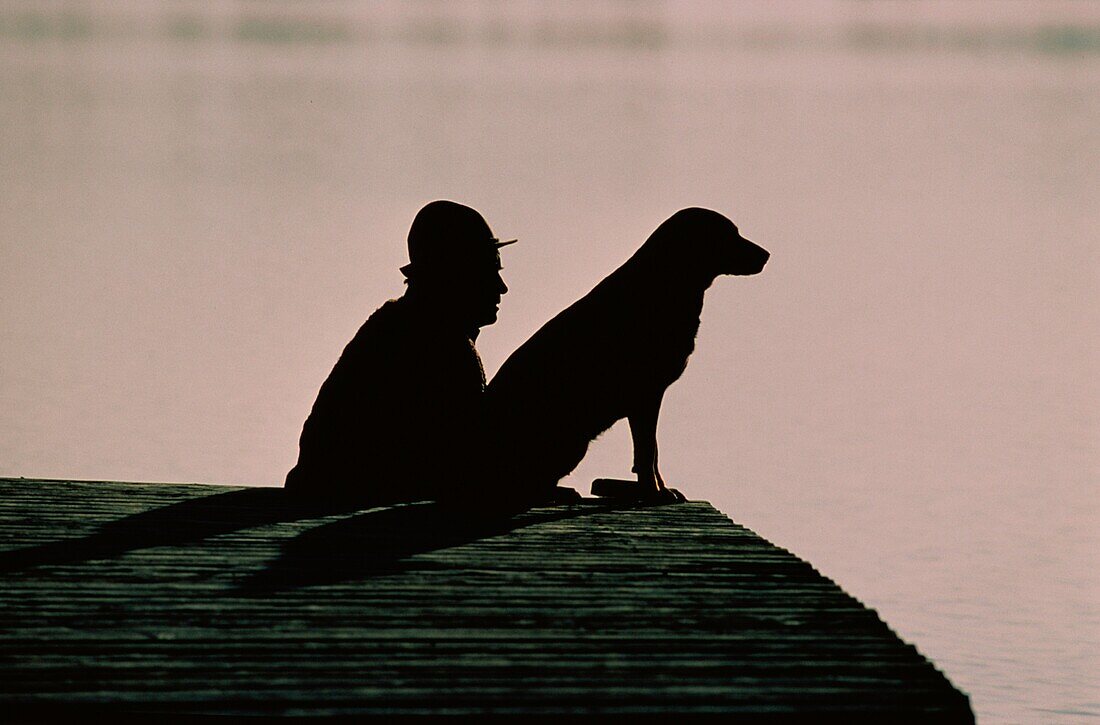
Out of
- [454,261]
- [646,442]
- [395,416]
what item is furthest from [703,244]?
[395,416]

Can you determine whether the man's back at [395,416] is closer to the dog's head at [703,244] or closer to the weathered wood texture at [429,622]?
the weathered wood texture at [429,622]

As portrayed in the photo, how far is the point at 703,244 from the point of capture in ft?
27.6

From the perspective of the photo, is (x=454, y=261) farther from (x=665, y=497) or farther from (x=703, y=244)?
(x=665, y=497)

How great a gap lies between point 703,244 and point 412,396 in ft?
5.27

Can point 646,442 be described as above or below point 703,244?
below

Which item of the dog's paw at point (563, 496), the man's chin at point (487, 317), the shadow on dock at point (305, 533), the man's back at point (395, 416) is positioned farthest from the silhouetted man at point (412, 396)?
the dog's paw at point (563, 496)

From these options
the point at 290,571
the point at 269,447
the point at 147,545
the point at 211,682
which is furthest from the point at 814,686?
the point at 269,447

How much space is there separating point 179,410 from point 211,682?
2202cm

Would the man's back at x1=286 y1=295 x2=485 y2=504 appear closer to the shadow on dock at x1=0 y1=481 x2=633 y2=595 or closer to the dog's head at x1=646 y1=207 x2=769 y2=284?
the shadow on dock at x1=0 y1=481 x2=633 y2=595

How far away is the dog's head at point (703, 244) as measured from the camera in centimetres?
832

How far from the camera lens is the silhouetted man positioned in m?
8.12

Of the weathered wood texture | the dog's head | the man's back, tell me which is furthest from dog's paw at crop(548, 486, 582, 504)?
the dog's head

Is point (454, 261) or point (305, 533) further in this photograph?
point (454, 261)

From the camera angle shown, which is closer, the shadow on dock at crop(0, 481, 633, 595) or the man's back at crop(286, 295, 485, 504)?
the shadow on dock at crop(0, 481, 633, 595)
